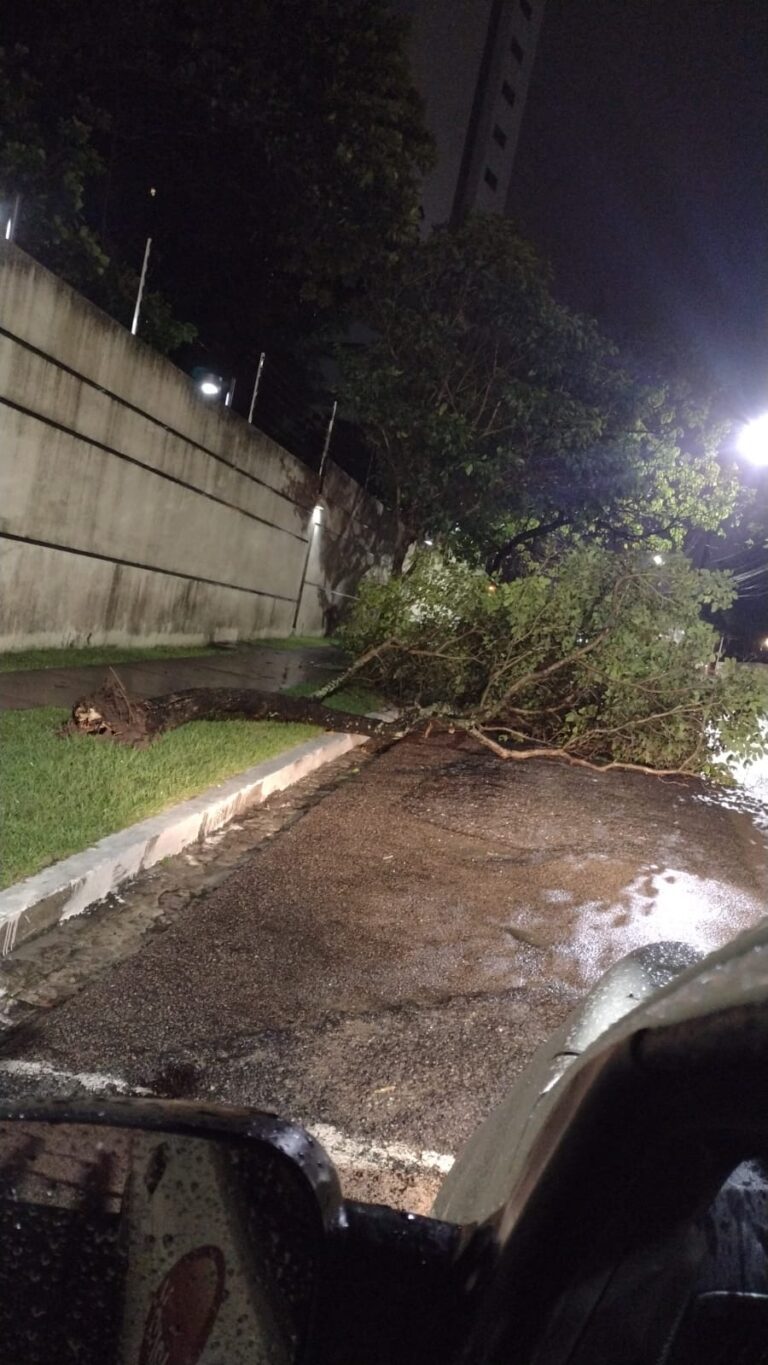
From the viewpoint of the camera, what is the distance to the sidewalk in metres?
7.68

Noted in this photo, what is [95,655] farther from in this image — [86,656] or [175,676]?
[175,676]

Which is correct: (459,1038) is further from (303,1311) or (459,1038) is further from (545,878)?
(303,1311)

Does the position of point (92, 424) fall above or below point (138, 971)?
above

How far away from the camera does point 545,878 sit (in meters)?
5.58

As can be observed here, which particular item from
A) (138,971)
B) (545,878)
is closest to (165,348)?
(545,878)

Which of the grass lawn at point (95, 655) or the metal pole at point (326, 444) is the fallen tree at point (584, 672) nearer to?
the grass lawn at point (95, 655)

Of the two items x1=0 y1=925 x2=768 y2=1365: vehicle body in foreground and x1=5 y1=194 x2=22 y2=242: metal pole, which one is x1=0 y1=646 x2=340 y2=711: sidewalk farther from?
x1=0 y1=925 x2=768 y2=1365: vehicle body in foreground

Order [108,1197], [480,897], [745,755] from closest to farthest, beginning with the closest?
1. [108,1197]
2. [480,897]
3. [745,755]

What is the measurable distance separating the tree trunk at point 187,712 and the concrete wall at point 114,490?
8.82 ft

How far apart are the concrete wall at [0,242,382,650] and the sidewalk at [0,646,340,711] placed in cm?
86

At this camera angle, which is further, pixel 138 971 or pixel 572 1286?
pixel 138 971

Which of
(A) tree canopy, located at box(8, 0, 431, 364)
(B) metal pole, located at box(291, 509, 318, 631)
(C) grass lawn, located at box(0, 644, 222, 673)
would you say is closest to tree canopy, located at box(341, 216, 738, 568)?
(A) tree canopy, located at box(8, 0, 431, 364)

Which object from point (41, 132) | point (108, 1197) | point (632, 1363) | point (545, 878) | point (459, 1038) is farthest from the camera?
point (41, 132)

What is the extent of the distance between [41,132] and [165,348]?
308cm
